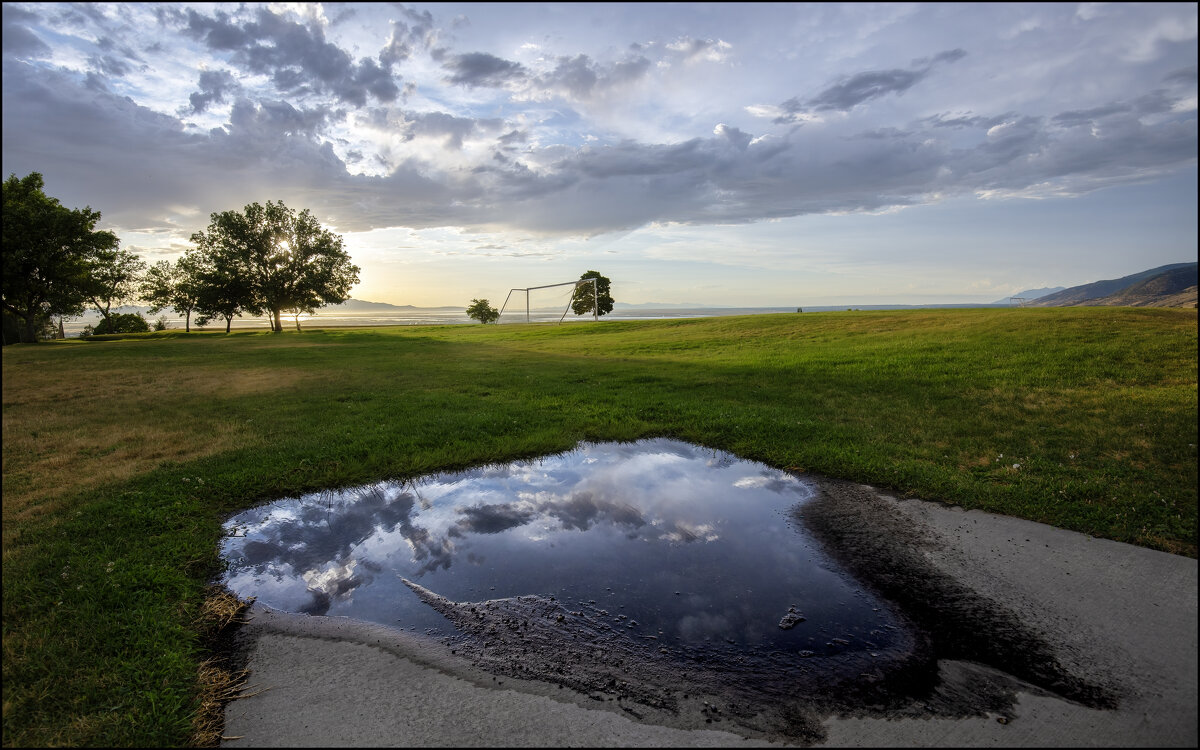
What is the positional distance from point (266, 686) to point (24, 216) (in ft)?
130

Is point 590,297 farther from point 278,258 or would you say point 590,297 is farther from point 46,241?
point 46,241

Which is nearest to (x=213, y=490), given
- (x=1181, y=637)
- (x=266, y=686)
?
(x=266, y=686)

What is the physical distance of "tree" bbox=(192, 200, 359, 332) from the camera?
179 feet

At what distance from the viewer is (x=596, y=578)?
493 cm

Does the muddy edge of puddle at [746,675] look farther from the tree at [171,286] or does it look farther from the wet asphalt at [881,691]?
the tree at [171,286]

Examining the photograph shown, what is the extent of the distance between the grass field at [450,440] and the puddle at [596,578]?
84cm

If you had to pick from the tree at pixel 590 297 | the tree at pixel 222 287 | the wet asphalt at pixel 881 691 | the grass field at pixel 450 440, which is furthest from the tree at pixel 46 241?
the tree at pixel 590 297

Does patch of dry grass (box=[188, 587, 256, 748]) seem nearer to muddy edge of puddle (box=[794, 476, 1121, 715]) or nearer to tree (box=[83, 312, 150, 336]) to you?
muddy edge of puddle (box=[794, 476, 1121, 715])

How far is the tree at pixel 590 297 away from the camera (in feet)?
256

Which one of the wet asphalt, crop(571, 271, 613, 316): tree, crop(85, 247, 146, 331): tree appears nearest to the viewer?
the wet asphalt

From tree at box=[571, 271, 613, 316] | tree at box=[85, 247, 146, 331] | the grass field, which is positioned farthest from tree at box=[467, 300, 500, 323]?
the grass field

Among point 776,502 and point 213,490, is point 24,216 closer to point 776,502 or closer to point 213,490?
point 213,490

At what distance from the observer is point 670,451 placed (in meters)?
9.30

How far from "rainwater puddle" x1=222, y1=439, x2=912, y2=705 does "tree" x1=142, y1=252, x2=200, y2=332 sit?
63.2m
